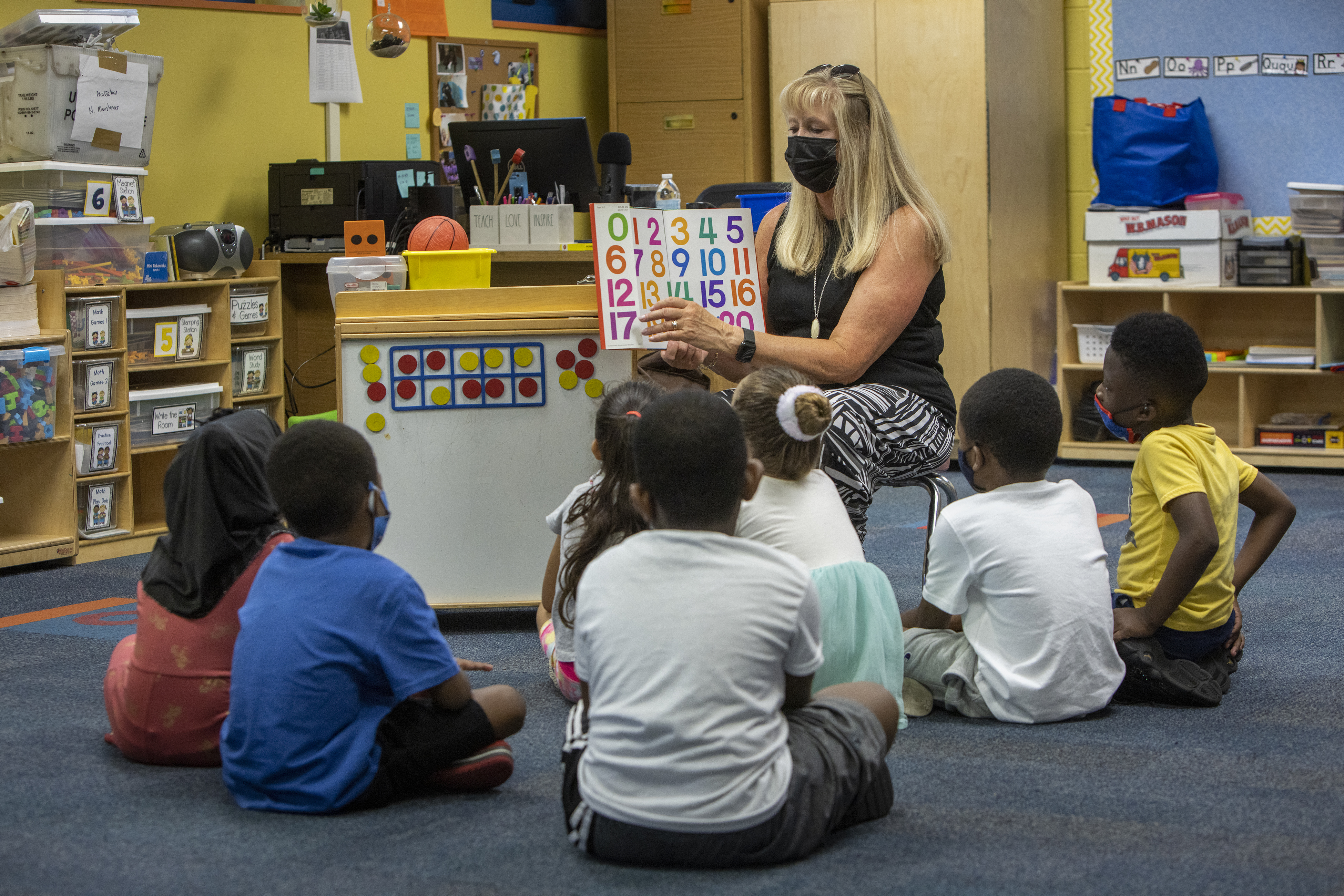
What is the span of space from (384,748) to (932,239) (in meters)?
1.42

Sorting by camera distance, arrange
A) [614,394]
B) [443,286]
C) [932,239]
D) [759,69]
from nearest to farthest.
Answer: [614,394]
[932,239]
[443,286]
[759,69]

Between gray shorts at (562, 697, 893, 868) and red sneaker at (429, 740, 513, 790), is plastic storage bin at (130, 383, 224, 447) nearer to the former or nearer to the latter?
red sneaker at (429, 740, 513, 790)

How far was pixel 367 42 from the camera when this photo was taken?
518cm

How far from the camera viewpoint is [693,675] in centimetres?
146

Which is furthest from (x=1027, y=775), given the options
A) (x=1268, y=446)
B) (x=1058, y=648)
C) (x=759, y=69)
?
(x=759, y=69)

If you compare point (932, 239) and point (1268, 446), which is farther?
point (1268, 446)

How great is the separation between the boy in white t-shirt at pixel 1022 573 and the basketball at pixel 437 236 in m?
1.25

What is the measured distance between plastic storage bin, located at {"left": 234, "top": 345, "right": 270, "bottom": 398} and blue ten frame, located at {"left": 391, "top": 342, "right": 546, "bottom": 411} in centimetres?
187

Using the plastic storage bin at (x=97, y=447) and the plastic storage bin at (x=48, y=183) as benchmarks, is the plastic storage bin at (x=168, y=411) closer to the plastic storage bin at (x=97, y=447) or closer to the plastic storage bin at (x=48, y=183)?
the plastic storage bin at (x=97, y=447)

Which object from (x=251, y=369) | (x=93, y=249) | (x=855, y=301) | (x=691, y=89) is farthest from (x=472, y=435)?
(x=691, y=89)

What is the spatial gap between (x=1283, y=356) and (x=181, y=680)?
4205mm

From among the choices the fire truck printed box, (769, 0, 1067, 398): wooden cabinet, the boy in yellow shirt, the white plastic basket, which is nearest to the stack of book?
the fire truck printed box

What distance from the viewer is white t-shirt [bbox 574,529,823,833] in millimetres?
1463

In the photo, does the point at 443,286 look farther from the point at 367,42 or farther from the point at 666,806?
the point at 367,42
